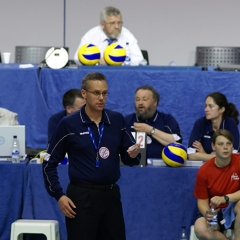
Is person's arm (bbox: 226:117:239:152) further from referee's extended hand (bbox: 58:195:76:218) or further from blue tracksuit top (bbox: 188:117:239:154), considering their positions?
referee's extended hand (bbox: 58:195:76:218)

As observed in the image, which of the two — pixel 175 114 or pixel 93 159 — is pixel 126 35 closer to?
pixel 175 114

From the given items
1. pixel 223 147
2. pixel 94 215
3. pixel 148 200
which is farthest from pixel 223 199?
pixel 94 215

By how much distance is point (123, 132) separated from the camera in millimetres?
4121

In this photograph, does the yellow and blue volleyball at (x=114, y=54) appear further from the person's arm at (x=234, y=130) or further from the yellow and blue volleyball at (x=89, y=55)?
the person's arm at (x=234, y=130)

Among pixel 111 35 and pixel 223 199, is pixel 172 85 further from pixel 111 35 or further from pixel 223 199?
pixel 223 199

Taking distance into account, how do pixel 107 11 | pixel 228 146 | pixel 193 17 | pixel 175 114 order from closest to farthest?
pixel 228 146 → pixel 175 114 → pixel 107 11 → pixel 193 17

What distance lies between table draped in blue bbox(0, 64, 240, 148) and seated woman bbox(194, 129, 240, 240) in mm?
1487

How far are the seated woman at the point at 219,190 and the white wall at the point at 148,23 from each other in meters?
4.87

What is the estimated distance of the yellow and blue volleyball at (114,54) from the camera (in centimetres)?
695

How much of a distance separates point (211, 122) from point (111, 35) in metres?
1.86

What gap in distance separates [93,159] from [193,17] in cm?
637

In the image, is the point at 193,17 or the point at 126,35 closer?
the point at 126,35

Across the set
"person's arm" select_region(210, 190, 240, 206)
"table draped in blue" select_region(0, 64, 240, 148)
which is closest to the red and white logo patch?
"person's arm" select_region(210, 190, 240, 206)

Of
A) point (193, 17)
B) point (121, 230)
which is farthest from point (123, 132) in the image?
point (193, 17)
